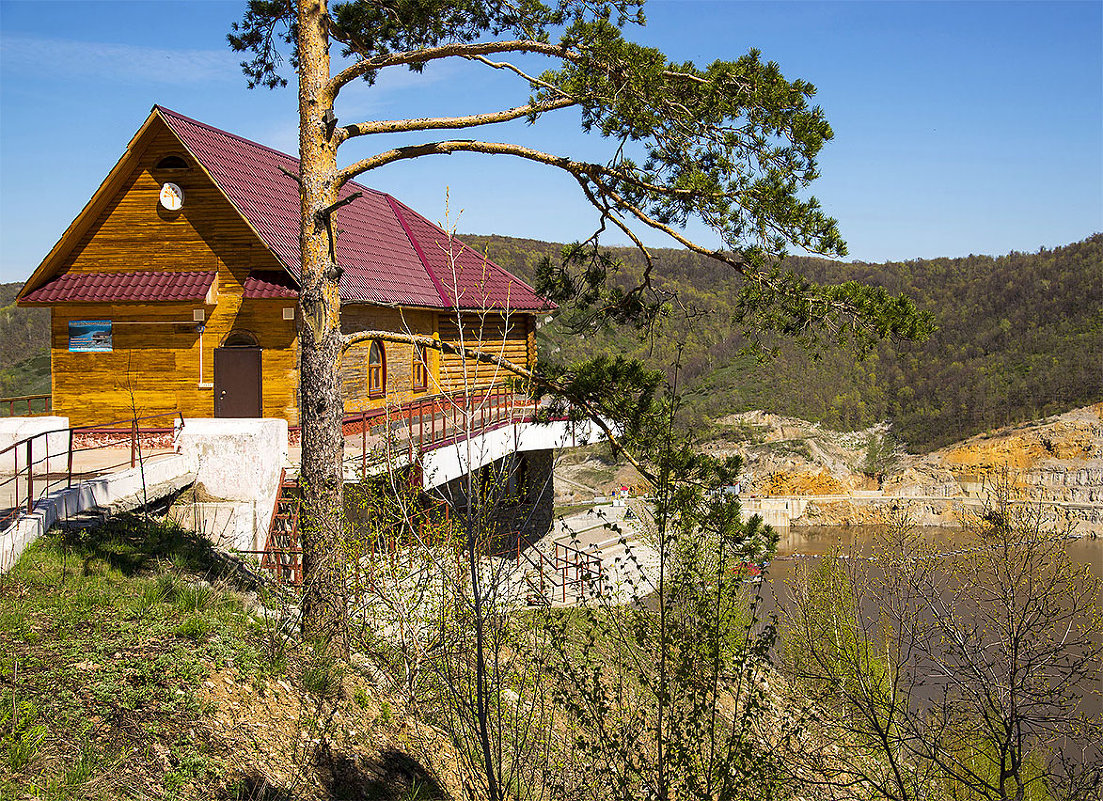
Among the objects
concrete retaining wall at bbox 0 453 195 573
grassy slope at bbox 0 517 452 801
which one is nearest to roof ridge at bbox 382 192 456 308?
concrete retaining wall at bbox 0 453 195 573

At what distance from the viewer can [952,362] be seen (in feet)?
225

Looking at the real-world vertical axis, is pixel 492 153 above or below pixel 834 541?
above

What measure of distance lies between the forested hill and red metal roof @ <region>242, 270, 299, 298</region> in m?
33.7

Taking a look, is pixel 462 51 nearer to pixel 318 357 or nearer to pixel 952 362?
pixel 318 357

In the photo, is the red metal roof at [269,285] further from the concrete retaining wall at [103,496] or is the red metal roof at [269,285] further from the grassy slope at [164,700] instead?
the grassy slope at [164,700]

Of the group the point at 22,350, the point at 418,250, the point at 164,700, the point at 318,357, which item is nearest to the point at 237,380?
the point at 318,357

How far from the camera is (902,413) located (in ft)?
207

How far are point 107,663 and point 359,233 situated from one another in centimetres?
1609

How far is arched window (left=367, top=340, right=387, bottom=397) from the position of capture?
60.1 ft

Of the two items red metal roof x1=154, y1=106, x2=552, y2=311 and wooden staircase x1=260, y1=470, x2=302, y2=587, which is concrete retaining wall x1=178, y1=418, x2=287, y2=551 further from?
red metal roof x1=154, y1=106, x2=552, y2=311

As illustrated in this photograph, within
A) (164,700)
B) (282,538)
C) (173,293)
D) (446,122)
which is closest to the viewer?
(164,700)

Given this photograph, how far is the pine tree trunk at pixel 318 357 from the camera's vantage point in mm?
7812

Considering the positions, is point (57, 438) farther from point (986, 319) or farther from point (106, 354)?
point (986, 319)

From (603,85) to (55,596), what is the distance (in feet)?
21.6
